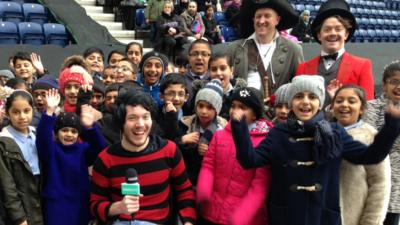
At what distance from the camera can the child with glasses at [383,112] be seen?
3338mm

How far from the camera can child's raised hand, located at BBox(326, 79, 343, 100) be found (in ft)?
10.9

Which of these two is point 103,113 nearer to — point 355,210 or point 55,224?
point 55,224

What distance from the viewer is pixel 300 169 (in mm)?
2713

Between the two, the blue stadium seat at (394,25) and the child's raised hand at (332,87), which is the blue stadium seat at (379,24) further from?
the child's raised hand at (332,87)

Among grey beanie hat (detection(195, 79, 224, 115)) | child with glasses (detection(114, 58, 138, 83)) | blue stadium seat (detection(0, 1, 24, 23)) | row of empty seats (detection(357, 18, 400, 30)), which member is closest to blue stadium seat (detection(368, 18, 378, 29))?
row of empty seats (detection(357, 18, 400, 30))

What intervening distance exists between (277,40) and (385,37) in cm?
1419

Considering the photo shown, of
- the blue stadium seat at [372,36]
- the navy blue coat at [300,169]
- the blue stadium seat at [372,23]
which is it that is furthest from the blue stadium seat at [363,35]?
the navy blue coat at [300,169]

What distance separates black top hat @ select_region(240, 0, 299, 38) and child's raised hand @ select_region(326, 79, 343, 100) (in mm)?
674

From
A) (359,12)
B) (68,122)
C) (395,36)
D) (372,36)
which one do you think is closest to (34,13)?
(68,122)

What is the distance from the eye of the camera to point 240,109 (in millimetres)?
3025

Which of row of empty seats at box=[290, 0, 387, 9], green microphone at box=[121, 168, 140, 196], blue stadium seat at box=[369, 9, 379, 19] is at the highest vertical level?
row of empty seats at box=[290, 0, 387, 9]

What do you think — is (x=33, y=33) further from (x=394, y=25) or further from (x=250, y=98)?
(x=394, y=25)

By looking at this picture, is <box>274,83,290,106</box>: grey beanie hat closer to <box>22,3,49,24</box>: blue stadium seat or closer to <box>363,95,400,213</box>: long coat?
<box>363,95,400,213</box>: long coat

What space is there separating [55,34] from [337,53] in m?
6.80
